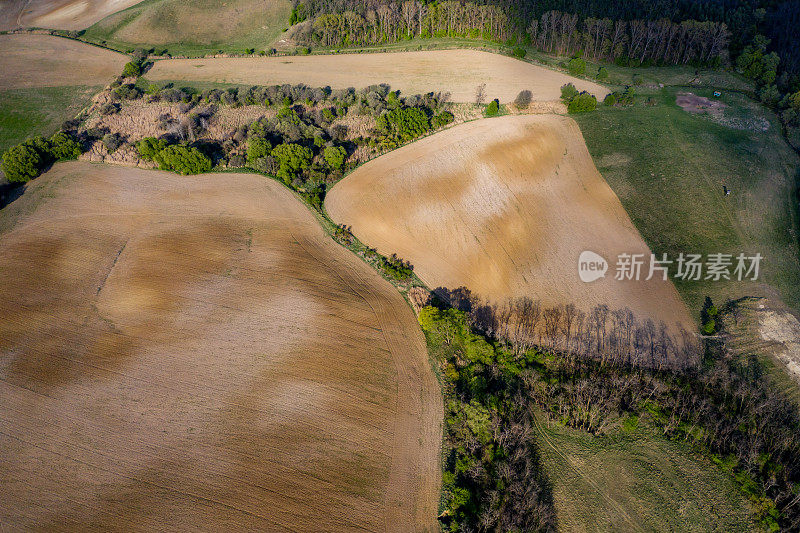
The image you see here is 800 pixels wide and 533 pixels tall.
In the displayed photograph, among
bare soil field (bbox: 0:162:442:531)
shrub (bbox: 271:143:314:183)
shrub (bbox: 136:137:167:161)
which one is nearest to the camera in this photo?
bare soil field (bbox: 0:162:442:531)

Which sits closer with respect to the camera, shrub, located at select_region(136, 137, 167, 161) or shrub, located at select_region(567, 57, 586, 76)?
shrub, located at select_region(136, 137, 167, 161)

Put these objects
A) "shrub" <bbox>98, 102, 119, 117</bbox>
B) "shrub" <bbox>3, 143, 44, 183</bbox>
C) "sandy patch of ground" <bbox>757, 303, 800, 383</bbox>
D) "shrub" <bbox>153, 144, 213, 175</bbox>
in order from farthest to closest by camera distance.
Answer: "shrub" <bbox>98, 102, 119, 117</bbox> → "shrub" <bbox>153, 144, 213, 175</bbox> → "shrub" <bbox>3, 143, 44, 183</bbox> → "sandy patch of ground" <bbox>757, 303, 800, 383</bbox>

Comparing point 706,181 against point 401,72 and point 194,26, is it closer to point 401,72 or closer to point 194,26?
point 401,72

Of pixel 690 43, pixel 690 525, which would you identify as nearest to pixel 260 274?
pixel 690 525

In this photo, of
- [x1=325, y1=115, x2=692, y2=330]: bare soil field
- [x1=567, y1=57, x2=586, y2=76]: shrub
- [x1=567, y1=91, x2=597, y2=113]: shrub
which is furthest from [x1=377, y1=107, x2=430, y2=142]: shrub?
[x1=567, y1=57, x2=586, y2=76]: shrub

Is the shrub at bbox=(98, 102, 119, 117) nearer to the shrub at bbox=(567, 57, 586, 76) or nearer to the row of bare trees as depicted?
the row of bare trees

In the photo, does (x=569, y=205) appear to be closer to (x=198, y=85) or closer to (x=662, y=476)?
(x=662, y=476)

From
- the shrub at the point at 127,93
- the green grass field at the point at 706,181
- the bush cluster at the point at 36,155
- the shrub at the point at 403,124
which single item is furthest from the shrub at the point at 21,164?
the green grass field at the point at 706,181
